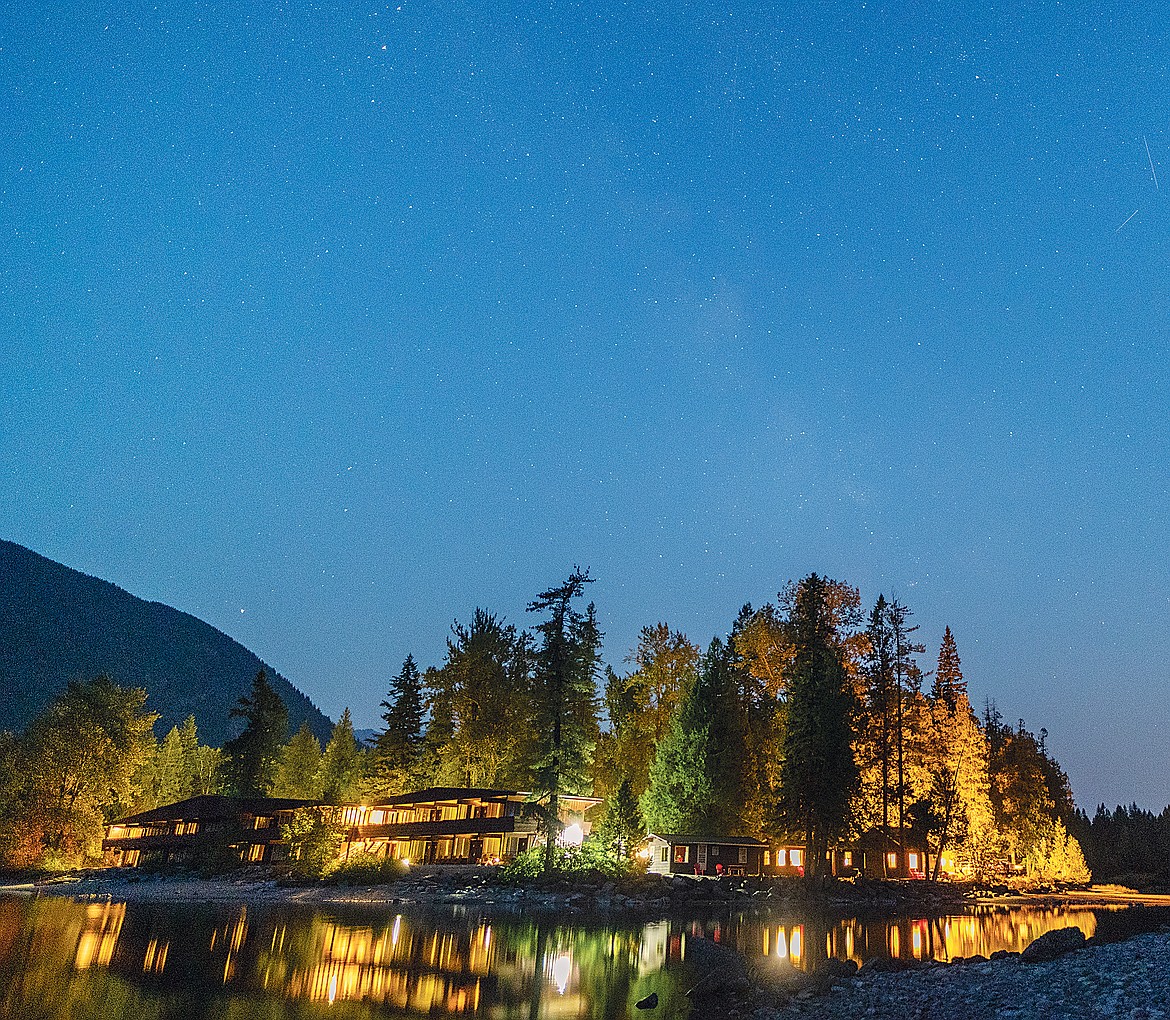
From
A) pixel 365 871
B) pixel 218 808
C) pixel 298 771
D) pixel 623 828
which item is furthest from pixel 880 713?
pixel 298 771

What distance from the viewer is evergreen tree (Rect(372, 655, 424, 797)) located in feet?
252

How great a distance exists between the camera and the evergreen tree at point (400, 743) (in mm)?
76875

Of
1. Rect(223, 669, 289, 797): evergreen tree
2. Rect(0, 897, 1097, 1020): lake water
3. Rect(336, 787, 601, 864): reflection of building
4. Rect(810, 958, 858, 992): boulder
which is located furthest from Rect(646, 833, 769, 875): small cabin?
Rect(223, 669, 289, 797): evergreen tree

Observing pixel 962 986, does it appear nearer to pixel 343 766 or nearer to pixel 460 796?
pixel 460 796

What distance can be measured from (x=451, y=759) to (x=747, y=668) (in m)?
28.1

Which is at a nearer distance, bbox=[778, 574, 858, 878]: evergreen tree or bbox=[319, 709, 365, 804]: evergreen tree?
bbox=[778, 574, 858, 878]: evergreen tree

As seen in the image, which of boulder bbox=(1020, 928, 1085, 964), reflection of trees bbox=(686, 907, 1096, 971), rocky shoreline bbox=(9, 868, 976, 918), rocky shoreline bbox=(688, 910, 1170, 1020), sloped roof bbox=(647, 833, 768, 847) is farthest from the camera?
sloped roof bbox=(647, 833, 768, 847)

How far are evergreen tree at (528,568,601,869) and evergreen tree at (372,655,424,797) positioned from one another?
2424cm

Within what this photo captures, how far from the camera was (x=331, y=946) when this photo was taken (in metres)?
26.8

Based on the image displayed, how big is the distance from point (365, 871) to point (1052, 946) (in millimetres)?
41885

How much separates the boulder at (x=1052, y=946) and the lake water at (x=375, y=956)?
5.91 metres

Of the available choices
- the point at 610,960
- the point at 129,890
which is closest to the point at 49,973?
the point at 610,960

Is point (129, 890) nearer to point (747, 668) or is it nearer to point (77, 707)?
point (77, 707)

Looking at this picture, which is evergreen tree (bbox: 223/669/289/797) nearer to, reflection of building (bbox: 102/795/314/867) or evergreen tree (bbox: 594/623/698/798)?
reflection of building (bbox: 102/795/314/867)
